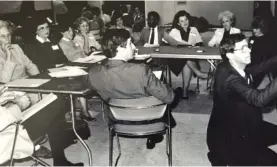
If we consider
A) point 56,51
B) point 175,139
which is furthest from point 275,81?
point 56,51

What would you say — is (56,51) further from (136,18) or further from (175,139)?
(136,18)

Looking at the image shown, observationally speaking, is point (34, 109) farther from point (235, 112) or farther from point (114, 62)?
point (235, 112)

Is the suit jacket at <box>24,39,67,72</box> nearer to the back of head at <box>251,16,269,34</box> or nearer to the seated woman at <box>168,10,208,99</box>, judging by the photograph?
the seated woman at <box>168,10,208,99</box>

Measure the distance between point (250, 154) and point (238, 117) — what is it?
9.5 inches

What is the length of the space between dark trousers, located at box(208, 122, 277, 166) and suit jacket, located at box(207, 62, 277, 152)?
1 centimetres

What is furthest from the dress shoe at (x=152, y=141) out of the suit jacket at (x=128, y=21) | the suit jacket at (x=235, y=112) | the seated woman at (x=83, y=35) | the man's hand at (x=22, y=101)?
the suit jacket at (x=128, y=21)

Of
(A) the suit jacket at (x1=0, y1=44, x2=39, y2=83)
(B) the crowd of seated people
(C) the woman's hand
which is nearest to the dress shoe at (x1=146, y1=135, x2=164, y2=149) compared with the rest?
(B) the crowd of seated people

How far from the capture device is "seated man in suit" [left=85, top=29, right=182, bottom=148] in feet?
8.04

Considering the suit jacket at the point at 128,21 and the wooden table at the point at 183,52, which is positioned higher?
the suit jacket at the point at 128,21

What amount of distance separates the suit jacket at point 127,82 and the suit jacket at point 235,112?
0.40 m

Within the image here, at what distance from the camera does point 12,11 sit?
7.30 m

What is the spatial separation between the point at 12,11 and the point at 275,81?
6501mm

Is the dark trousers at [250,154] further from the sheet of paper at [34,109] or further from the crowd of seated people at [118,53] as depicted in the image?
the sheet of paper at [34,109]

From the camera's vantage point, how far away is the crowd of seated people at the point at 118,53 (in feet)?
8.11
